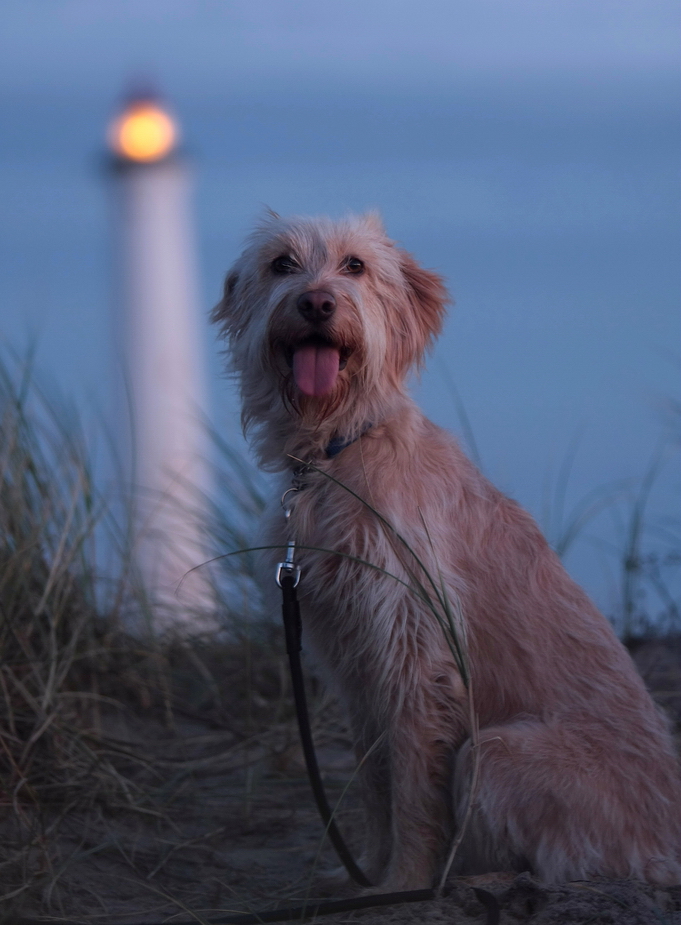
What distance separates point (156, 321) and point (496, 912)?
16.3 meters

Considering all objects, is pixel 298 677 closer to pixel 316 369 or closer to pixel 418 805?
pixel 418 805

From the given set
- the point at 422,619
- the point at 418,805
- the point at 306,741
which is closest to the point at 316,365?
the point at 422,619

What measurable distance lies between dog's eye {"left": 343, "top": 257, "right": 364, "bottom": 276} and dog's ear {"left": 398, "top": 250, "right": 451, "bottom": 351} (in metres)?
0.22

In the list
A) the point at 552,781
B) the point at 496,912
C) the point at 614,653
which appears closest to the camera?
the point at 496,912

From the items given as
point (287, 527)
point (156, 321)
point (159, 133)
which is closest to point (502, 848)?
point (287, 527)

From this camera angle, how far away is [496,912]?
2580mm

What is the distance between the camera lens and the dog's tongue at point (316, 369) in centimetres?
318

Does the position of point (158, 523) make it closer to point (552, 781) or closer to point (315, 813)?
point (315, 813)

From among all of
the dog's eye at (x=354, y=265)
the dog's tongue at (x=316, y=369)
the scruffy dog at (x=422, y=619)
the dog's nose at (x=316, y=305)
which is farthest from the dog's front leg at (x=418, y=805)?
the dog's eye at (x=354, y=265)

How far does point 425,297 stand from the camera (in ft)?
11.6

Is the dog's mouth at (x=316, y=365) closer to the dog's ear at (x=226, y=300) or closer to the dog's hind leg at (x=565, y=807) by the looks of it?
the dog's ear at (x=226, y=300)

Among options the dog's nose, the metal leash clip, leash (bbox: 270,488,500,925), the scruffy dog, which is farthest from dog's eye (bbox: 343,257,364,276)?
the metal leash clip

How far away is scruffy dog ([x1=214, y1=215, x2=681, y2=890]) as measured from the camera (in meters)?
2.85

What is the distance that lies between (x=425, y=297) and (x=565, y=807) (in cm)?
191
